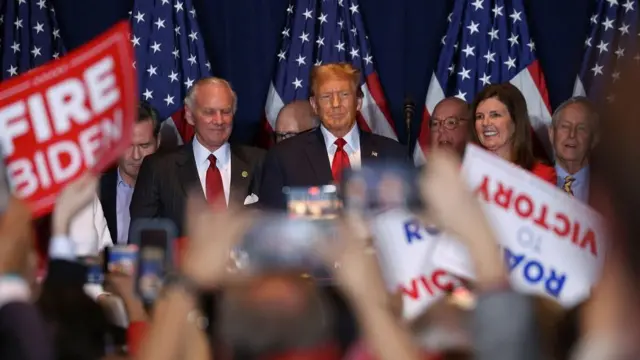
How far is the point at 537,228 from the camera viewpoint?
2.06 m

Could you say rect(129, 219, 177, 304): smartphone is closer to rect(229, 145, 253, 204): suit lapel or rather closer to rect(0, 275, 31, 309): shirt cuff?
Result: rect(0, 275, 31, 309): shirt cuff

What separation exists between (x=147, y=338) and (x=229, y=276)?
16cm

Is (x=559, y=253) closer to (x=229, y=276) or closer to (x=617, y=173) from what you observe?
(x=229, y=276)

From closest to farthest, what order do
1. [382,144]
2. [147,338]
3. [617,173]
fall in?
[617,173]
[147,338]
[382,144]

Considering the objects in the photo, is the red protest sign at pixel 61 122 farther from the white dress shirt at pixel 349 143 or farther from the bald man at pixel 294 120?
the bald man at pixel 294 120

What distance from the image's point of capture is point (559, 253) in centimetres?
204

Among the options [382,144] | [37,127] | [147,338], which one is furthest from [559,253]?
[382,144]

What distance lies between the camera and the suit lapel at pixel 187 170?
455 cm

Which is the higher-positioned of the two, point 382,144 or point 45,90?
point 45,90

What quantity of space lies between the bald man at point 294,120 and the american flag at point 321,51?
60 cm

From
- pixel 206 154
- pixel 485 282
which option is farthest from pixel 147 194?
pixel 485 282

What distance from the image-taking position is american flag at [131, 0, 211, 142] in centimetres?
579

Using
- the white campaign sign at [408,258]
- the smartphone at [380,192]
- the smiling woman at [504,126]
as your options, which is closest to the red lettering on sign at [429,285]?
the white campaign sign at [408,258]

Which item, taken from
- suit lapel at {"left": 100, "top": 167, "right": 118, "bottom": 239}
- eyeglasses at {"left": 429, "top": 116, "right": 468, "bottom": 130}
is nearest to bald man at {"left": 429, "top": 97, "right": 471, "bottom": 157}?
eyeglasses at {"left": 429, "top": 116, "right": 468, "bottom": 130}
